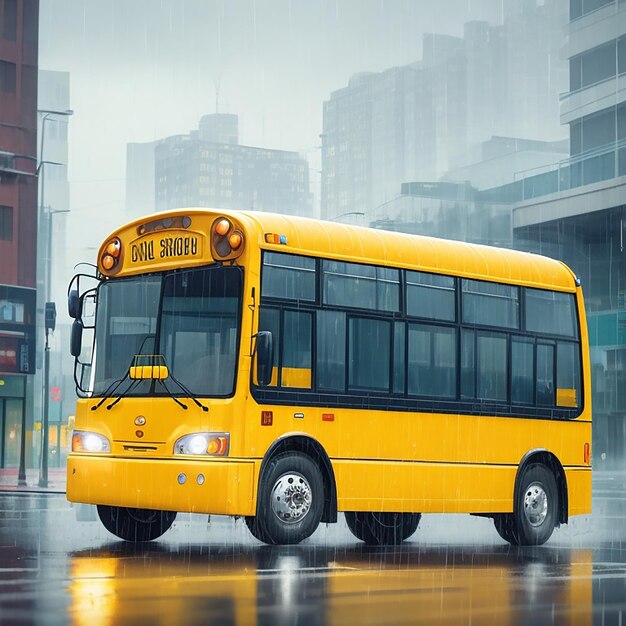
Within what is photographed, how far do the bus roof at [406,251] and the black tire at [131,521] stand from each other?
133 inches

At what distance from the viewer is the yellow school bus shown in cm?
1459

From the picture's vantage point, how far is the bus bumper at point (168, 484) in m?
14.2

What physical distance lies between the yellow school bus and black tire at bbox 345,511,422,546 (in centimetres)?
2

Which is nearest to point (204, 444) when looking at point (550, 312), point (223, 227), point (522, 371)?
point (223, 227)

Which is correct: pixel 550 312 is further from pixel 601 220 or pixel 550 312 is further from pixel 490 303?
pixel 601 220

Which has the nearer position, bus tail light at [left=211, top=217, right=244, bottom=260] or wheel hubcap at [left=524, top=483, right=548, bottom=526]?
bus tail light at [left=211, top=217, right=244, bottom=260]

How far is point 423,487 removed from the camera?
1652 centimetres

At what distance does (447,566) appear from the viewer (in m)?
13.8

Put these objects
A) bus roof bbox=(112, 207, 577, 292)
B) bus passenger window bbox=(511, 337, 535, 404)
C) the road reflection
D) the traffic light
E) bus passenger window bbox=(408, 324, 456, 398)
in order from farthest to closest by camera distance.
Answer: the traffic light < bus passenger window bbox=(511, 337, 535, 404) < bus passenger window bbox=(408, 324, 456, 398) < bus roof bbox=(112, 207, 577, 292) < the road reflection

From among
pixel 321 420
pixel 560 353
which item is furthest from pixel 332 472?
pixel 560 353

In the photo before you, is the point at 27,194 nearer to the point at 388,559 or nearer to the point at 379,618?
the point at 388,559

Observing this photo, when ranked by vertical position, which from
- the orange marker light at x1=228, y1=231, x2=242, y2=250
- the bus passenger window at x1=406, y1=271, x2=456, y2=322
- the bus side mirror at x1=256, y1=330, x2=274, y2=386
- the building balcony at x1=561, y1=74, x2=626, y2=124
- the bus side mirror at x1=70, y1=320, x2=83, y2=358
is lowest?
the bus side mirror at x1=256, y1=330, x2=274, y2=386

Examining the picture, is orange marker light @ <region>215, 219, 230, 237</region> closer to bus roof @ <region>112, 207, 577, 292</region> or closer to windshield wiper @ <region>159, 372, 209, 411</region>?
bus roof @ <region>112, 207, 577, 292</region>

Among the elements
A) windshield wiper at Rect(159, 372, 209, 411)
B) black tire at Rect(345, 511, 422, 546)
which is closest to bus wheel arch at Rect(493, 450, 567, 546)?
black tire at Rect(345, 511, 422, 546)
